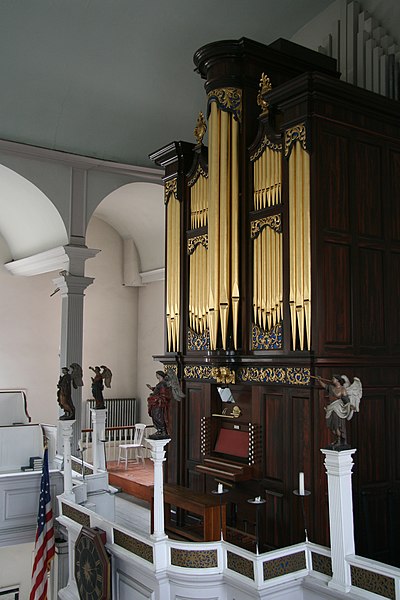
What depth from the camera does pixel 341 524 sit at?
19.3ft

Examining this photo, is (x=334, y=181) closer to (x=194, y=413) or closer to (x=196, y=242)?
(x=196, y=242)

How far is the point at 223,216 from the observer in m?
8.32

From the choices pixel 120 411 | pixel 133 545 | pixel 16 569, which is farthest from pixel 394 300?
pixel 16 569

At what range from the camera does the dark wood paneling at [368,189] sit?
25.4ft

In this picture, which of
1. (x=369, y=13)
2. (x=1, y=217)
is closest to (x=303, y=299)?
(x=369, y=13)

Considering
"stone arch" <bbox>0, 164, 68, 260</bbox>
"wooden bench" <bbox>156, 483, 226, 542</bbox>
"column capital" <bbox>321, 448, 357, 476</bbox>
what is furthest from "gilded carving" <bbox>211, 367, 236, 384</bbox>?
"stone arch" <bbox>0, 164, 68, 260</bbox>

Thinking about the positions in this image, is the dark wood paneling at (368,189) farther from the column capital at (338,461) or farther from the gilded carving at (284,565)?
the gilded carving at (284,565)

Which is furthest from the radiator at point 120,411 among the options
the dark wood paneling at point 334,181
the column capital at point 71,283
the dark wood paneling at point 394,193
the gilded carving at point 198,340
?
the dark wood paneling at point 334,181

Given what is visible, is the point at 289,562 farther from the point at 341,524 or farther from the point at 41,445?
the point at 41,445

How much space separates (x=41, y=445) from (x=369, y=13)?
28.5 feet

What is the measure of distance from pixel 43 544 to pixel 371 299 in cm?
589

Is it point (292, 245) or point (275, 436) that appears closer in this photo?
point (292, 245)

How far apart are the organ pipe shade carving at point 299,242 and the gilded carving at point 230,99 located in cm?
123

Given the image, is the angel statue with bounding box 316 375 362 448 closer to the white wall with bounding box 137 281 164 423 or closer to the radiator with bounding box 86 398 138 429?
the white wall with bounding box 137 281 164 423
